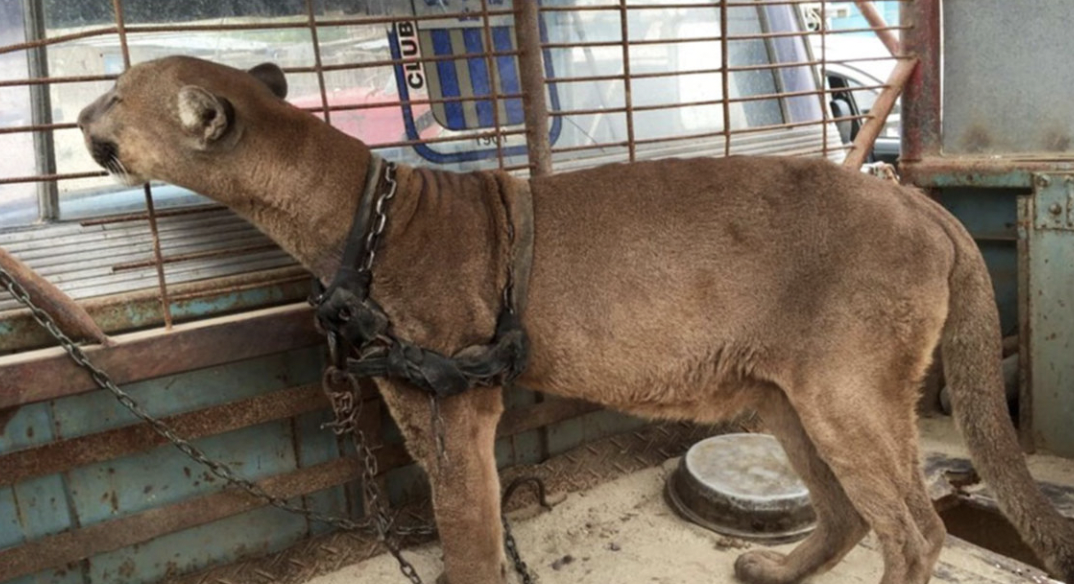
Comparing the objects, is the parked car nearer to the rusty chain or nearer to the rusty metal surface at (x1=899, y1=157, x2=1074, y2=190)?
the rusty metal surface at (x1=899, y1=157, x2=1074, y2=190)

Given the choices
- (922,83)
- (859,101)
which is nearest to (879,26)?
(922,83)

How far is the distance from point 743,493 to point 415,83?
250 centimetres

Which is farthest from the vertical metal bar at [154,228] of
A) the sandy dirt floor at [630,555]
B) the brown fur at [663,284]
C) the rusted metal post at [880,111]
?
the rusted metal post at [880,111]

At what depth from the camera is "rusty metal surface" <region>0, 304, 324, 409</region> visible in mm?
3047

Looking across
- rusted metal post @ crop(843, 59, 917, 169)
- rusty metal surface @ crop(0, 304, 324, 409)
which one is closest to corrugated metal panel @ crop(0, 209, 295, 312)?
rusty metal surface @ crop(0, 304, 324, 409)

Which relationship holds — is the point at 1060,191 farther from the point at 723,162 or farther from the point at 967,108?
the point at 723,162

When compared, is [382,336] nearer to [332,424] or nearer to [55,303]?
[332,424]

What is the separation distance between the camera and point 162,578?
3611mm

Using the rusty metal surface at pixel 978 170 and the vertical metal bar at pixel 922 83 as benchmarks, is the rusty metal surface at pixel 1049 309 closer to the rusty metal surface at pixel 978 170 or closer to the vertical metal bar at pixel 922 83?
the rusty metal surface at pixel 978 170

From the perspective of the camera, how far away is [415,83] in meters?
4.44

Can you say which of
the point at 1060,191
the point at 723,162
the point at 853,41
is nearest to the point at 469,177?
the point at 723,162

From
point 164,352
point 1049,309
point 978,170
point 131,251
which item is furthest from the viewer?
point 978,170

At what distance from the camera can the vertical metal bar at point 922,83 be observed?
516cm

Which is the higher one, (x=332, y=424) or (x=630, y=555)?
(x=332, y=424)
